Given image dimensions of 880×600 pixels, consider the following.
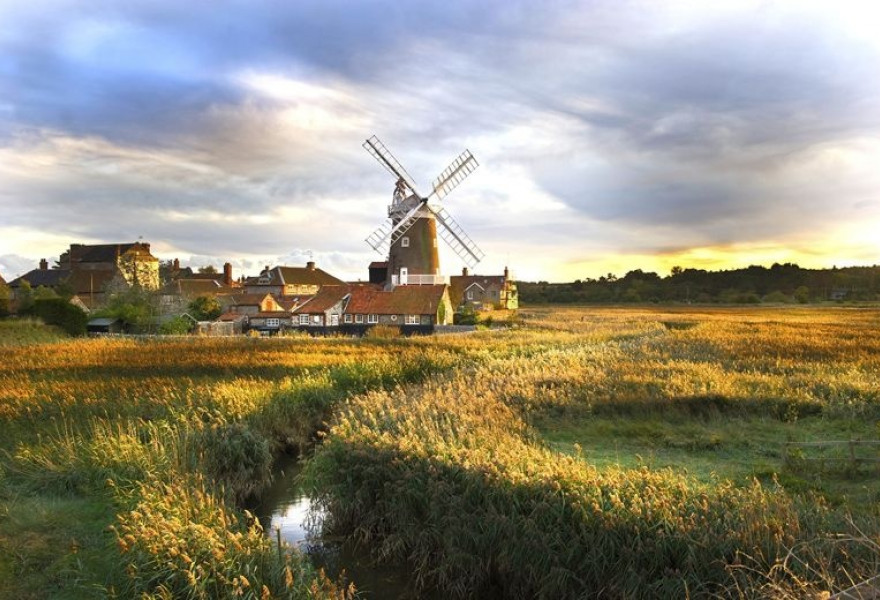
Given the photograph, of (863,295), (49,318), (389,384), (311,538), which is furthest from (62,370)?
(863,295)

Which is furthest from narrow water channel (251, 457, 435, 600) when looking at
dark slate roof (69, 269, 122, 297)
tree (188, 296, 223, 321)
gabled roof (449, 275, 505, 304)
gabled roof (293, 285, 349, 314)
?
dark slate roof (69, 269, 122, 297)

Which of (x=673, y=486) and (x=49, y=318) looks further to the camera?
(x=49, y=318)

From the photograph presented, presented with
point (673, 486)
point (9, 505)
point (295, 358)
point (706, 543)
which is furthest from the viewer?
point (295, 358)

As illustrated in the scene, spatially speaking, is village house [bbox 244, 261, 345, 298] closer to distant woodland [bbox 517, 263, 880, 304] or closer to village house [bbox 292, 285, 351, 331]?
village house [bbox 292, 285, 351, 331]

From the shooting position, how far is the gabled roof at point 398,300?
5688 centimetres

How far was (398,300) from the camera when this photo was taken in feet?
191

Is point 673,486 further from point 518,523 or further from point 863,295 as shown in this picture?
point 863,295

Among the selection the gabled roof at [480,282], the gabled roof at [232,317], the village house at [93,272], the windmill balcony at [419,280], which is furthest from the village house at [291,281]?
the windmill balcony at [419,280]

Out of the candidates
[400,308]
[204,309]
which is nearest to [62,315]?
[204,309]

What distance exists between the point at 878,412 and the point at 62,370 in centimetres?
2395

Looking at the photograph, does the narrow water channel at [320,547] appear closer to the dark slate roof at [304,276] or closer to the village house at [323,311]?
the village house at [323,311]

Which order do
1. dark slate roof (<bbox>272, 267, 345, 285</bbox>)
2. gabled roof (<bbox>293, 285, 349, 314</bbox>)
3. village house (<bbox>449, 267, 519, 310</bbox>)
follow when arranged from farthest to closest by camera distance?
village house (<bbox>449, 267, 519, 310</bbox>), dark slate roof (<bbox>272, 267, 345, 285</bbox>), gabled roof (<bbox>293, 285, 349, 314</bbox>)

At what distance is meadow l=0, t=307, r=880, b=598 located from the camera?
739cm

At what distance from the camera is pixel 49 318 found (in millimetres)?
47969
